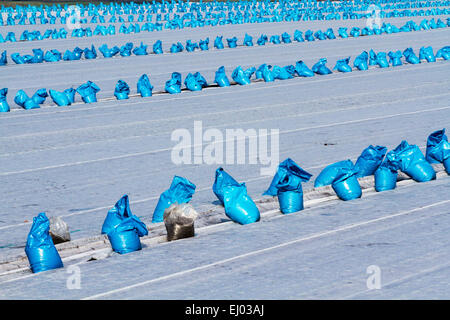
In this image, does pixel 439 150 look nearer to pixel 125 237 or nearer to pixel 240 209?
pixel 240 209

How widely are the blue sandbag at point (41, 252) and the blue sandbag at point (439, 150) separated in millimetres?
4751

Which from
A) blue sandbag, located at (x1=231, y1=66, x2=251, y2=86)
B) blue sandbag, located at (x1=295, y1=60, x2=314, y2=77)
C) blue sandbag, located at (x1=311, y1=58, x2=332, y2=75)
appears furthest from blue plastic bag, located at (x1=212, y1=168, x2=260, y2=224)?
blue sandbag, located at (x1=311, y1=58, x2=332, y2=75)

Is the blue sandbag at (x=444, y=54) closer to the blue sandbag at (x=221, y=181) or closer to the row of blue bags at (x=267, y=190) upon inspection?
the row of blue bags at (x=267, y=190)

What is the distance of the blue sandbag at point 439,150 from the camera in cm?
894

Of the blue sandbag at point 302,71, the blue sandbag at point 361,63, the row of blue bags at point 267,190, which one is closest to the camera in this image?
the row of blue bags at point 267,190

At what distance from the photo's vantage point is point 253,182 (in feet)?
29.3

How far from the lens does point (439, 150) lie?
9023mm

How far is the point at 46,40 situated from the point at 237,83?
14901 millimetres

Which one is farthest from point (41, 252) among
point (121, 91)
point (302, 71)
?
point (302, 71)

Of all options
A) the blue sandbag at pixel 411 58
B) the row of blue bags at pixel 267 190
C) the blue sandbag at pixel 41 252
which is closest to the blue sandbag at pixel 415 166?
the row of blue bags at pixel 267 190

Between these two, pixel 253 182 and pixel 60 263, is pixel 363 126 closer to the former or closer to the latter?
pixel 253 182

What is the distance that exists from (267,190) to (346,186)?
0.98 metres

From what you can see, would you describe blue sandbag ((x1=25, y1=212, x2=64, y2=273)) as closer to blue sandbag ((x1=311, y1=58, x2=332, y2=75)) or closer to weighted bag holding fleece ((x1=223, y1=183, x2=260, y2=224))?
weighted bag holding fleece ((x1=223, y1=183, x2=260, y2=224))

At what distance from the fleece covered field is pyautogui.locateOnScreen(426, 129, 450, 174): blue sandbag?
26 centimetres
